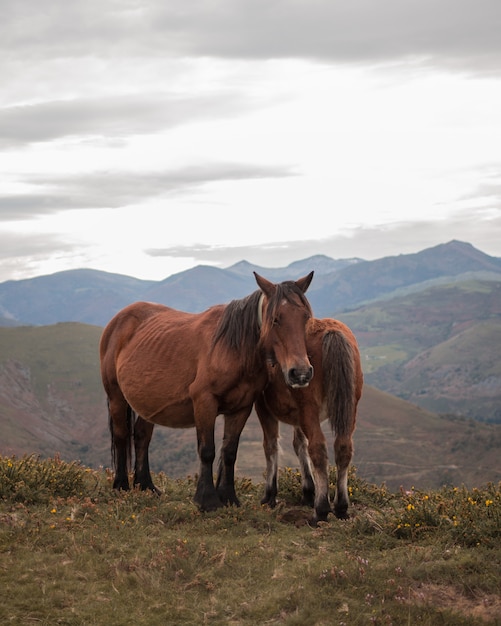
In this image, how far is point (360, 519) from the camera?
7945 mm

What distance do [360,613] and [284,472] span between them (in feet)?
17.9

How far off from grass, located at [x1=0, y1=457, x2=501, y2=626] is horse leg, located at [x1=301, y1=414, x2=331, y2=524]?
0.21 m

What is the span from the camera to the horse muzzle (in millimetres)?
7637

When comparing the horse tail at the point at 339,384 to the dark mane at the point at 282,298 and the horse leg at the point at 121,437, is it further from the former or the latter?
the horse leg at the point at 121,437

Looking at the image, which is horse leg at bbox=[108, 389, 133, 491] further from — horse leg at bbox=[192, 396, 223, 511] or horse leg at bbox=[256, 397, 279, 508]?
horse leg at bbox=[256, 397, 279, 508]

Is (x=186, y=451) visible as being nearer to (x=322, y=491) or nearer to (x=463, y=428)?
(x=463, y=428)

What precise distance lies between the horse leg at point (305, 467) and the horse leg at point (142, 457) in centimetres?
264

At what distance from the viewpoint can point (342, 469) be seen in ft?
28.1

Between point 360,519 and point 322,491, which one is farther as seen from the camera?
point 322,491

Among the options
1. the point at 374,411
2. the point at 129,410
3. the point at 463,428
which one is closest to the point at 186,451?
the point at 374,411

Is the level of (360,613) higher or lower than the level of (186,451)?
higher

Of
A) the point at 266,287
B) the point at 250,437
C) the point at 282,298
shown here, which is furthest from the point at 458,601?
the point at 250,437

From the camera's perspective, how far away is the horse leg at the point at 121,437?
10.8 metres

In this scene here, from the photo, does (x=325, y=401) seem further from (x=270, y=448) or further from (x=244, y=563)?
(x=244, y=563)
